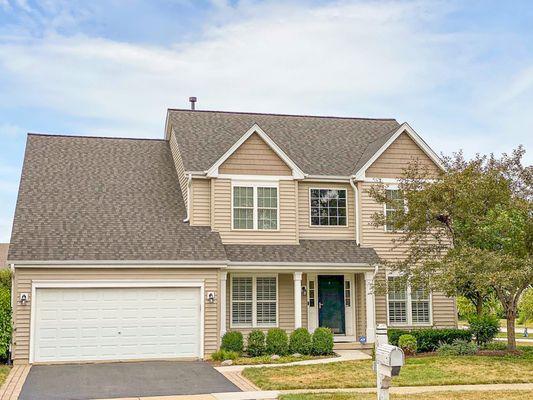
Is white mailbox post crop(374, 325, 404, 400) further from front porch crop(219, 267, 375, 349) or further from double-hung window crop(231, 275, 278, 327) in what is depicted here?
double-hung window crop(231, 275, 278, 327)

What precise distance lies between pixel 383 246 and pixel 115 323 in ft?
31.5

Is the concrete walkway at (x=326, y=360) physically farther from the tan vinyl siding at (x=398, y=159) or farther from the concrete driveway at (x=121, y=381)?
the tan vinyl siding at (x=398, y=159)

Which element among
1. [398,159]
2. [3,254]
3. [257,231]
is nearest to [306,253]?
[257,231]

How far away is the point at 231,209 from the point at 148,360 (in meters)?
5.75

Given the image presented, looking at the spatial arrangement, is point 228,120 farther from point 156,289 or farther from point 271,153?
point 156,289

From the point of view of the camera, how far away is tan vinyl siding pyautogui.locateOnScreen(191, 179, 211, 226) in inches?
894

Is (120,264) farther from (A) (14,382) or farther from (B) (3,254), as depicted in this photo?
(B) (3,254)

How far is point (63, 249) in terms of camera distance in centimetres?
1986

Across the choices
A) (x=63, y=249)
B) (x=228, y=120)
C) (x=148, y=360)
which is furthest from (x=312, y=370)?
(x=228, y=120)

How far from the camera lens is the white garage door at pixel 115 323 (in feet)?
64.0

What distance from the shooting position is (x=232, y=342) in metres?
20.5

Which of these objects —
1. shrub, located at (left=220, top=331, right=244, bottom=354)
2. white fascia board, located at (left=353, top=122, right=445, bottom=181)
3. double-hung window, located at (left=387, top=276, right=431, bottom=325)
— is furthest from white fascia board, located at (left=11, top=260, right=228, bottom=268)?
double-hung window, located at (left=387, top=276, right=431, bottom=325)

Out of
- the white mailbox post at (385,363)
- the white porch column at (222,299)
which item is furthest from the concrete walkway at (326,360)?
the white mailbox post at (385,363)

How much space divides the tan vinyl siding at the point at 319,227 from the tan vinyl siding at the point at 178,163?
13.2ft
